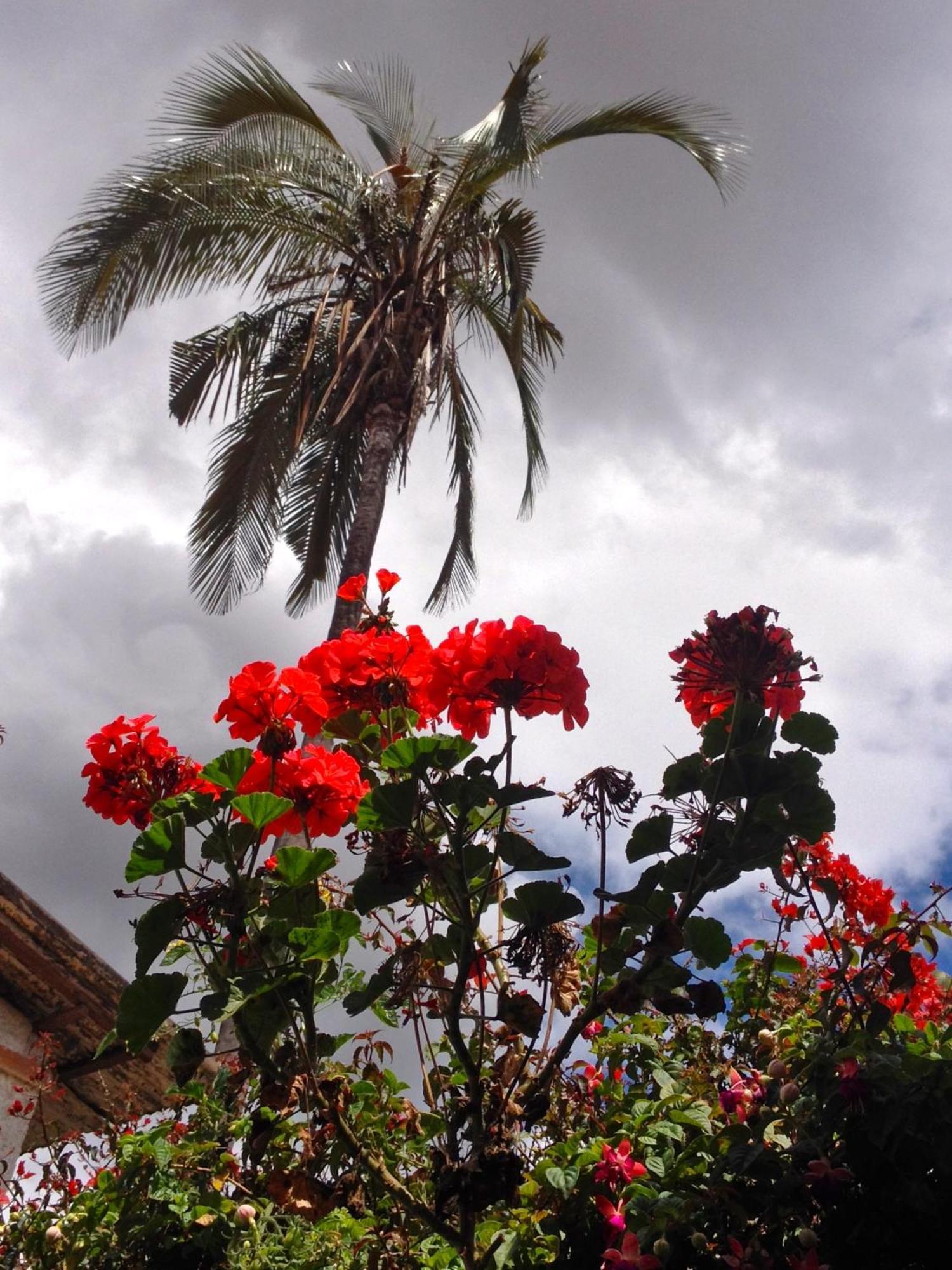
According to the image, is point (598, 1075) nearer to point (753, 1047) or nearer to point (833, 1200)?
point (753, 1047)

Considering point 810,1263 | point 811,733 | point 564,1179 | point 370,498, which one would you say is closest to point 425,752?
point 811,733

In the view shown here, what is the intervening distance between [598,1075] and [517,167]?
5566 millimetres

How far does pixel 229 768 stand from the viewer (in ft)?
4.66

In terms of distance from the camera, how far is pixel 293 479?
7.61 meters

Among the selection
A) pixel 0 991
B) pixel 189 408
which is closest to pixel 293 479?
pixel 189 408

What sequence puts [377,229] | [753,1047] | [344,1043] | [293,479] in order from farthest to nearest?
[293,479] → [377,229] → [753,1047] → [344,1043]

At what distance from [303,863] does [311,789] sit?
218 millimetres

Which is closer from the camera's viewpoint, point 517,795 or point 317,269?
point 517,795

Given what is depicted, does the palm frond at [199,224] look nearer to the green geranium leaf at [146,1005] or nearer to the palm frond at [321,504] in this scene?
the palm frond at [321,504]

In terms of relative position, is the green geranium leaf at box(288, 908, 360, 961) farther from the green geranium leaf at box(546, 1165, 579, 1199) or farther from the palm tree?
the palm tree

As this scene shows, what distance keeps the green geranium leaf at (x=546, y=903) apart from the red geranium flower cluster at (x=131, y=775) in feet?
1.91

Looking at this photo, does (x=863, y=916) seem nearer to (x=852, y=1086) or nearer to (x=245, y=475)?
(x=852, y=1086)

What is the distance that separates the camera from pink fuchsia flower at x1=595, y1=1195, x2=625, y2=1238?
1318 mm

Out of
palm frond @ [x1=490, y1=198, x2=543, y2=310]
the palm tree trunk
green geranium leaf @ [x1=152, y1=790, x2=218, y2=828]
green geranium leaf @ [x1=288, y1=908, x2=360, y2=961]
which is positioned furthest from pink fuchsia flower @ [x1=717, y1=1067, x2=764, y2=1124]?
palm frond @ [x1=490, y1=198, x2=543, y2=310]
